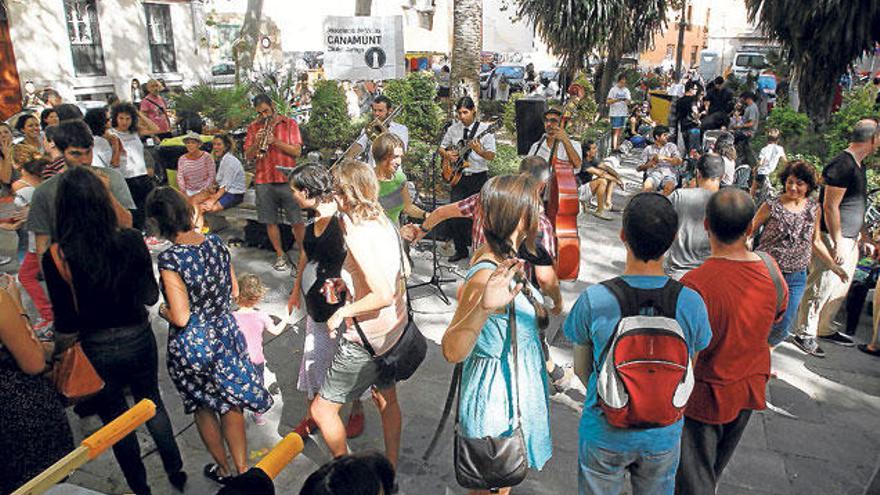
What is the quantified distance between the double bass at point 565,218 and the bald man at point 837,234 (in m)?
1.84

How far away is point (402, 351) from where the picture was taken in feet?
11.0

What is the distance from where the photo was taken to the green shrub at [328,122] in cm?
1074

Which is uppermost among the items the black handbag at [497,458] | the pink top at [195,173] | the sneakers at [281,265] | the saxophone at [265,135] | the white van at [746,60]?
the white van at [746,60]

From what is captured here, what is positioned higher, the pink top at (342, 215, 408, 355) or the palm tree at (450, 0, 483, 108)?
the palm tree at (450, 0, 483, 108)

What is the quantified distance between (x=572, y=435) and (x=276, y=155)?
409 centimetres

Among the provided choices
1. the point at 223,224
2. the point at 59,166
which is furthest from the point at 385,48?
the point at 59,166

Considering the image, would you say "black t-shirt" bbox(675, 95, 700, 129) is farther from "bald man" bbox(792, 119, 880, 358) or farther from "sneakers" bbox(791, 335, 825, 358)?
"sneakers" bbox(791, 335, 825, 358)

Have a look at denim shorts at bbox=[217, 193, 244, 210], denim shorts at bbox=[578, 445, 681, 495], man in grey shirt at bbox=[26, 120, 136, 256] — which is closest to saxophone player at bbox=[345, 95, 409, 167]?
denim shorts at bbox=[217, 193, 244, 210]

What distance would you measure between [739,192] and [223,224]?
279 inches

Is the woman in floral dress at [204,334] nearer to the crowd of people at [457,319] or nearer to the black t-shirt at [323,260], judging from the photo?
the crowd of people at [457,319]

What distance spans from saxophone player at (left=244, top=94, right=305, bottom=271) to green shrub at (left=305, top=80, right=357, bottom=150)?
4085 millimetres

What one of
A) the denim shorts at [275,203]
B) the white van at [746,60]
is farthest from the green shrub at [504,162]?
the white van at [746,60]

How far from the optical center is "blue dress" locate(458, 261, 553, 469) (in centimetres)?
262

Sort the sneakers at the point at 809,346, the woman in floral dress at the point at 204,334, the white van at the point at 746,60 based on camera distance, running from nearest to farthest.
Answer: the woman in floral dress at the point at 204,334 < the sneakers at the point at 809,346 < the white van at the point at 746,60
